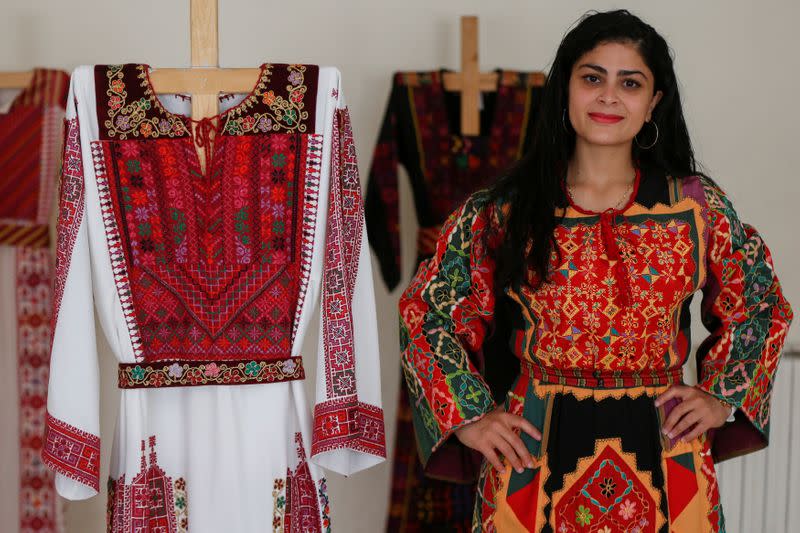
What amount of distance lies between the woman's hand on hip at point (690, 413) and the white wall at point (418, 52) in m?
1.42

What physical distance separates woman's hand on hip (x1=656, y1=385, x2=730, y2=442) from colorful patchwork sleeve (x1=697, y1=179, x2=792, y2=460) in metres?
0.04

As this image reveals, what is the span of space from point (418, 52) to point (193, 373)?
155cm

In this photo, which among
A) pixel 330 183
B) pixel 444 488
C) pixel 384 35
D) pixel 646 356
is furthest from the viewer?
pixel 384 35

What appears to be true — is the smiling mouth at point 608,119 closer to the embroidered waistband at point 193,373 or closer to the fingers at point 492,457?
the fingers at point 492,457

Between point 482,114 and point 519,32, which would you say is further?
point 519,32

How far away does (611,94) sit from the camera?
5.59ft

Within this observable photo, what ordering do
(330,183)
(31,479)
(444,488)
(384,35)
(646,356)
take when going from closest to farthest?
(646,356) < (330,183) < (31,479) < (444,488) < (384,35)

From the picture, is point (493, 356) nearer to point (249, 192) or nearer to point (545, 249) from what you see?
point (545, 249)

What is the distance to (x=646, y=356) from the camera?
168 centimetres

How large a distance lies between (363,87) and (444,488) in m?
1.25

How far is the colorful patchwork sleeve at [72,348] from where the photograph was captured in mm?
1734

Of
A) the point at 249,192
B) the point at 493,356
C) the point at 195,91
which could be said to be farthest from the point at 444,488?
the point at 195,91

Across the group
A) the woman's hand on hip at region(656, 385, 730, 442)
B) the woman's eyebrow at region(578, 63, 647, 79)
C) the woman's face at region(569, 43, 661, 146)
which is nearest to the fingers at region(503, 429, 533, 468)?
the woman's hand on hip at region(656, 385, 730, 442)

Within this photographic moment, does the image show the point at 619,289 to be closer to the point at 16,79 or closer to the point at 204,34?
the point at 204,34
